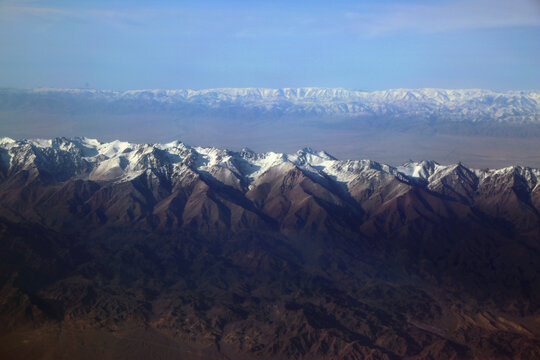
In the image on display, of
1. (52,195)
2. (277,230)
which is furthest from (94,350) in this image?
(52,195)

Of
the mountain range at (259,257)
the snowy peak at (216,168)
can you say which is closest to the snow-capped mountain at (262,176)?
the snowy peak at (216,168)

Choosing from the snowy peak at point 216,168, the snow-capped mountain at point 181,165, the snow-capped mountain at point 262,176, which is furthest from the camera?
the snow-capped mountain at point 181,165

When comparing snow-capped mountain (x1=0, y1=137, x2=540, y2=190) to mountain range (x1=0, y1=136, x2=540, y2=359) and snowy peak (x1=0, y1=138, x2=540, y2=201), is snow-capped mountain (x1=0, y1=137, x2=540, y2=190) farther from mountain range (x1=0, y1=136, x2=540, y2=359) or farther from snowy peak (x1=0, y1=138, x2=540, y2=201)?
mountain range (x1=0, y1=136, x2=540, y2=359)

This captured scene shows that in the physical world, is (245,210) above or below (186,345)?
above

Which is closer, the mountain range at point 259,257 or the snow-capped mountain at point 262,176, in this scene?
the mountain range at point 259,257

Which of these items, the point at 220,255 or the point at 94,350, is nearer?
the point at 94,350

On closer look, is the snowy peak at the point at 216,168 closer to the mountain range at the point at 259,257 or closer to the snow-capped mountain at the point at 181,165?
the snow-capped mountain at the point at 181,165

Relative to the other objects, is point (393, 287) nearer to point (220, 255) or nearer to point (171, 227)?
point (220, 255)

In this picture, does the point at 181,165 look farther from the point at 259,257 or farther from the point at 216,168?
the point at 259,257

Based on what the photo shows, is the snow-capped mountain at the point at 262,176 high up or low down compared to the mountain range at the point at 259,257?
up
